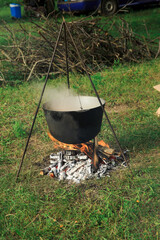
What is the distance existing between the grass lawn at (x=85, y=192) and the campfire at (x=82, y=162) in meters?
0.09

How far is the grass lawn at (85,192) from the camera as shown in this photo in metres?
2.24

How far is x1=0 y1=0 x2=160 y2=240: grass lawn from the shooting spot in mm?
2238

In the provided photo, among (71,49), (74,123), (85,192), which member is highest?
(74,123)

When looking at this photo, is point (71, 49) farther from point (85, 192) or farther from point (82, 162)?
point (85, 192)

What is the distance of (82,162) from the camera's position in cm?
302

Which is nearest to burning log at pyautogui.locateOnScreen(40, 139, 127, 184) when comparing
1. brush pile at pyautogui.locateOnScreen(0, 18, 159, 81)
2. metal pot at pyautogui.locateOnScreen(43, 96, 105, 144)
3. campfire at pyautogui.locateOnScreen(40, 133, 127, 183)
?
campfire at pyautogui.locateOnScreen(40, 133, 127, 183)

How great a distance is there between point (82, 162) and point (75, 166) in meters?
0.10

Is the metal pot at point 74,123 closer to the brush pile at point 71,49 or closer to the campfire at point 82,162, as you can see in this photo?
the campfire at point 82,162

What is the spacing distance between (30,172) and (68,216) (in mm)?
827

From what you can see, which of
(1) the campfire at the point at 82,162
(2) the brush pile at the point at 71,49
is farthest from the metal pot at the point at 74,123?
(2) the brush pile at the point at 71,49

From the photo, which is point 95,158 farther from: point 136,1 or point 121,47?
point 136,1

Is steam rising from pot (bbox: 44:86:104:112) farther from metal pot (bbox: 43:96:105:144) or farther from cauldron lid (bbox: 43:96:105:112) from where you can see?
metal pot (bbox: 43:96:105:144)

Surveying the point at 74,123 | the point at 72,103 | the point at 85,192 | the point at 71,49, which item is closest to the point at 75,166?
the point at 85,192

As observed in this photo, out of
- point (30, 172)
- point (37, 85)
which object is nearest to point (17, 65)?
point (37, 85)
